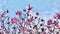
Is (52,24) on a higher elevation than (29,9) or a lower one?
lower

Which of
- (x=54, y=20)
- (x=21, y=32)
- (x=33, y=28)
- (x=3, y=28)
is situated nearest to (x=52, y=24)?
(x=54, y=20)

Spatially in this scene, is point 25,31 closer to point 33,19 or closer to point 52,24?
point 33,19

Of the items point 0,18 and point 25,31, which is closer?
point 25,31

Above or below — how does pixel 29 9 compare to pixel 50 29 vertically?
above

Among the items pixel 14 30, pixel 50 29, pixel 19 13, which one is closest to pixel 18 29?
pixel 14 30

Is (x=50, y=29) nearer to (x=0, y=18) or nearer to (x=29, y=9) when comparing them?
(x=29, y=9)

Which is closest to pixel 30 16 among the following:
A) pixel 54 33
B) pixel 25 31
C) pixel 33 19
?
pixel 33 19

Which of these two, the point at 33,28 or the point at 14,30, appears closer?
the point at 33,28

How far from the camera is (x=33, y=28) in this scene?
98.1 inches

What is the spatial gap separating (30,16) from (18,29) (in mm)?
255

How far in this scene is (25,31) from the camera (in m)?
2.54

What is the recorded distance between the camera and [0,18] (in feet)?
8.95

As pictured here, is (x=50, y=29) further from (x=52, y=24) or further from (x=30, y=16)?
(x=30, y=16)

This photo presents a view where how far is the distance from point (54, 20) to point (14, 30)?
1.95 feet
